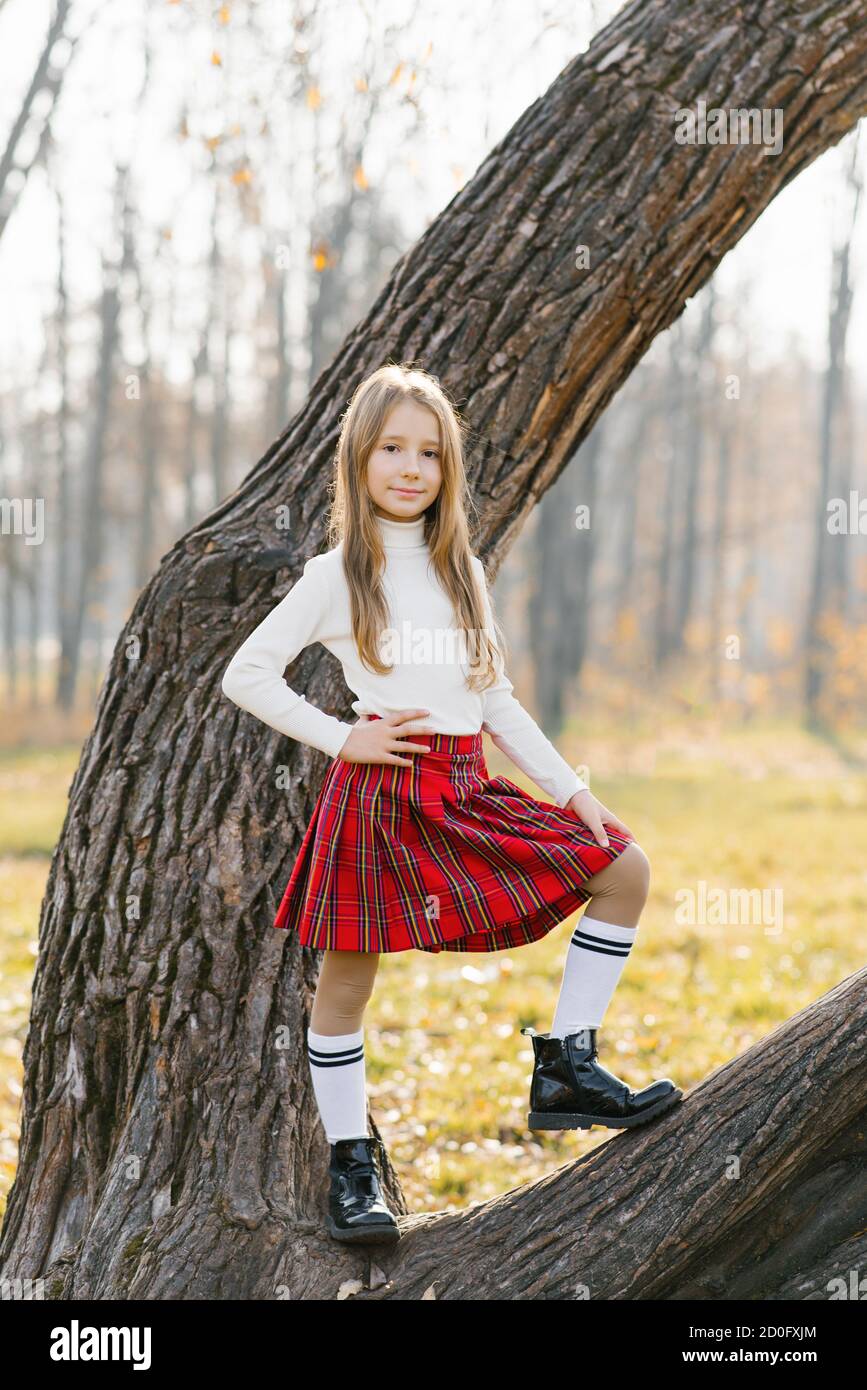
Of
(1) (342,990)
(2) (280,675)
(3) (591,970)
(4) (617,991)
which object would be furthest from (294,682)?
(4) (617,991)

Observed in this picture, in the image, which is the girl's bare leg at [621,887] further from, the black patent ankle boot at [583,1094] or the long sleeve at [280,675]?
the long sleeve at [280,675]

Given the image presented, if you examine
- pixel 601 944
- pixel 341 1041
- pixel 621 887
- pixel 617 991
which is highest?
pixel 621 887

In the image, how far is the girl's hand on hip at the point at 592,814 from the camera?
8.28ft

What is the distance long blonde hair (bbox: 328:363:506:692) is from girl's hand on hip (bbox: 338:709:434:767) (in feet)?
0.40

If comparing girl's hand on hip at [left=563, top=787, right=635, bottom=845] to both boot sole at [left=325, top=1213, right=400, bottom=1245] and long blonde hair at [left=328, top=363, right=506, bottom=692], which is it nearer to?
long blonde hair at [left=328, top=363, right=506, bottom=692]

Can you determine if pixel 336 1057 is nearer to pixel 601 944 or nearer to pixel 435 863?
pixel 435 863

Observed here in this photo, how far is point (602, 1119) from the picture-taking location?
251cm

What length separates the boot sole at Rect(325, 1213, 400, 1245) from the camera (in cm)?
255

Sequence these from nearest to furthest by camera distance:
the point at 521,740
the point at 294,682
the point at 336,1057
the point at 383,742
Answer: the point at 383,742, the point at 336,1057, the point at 521,740, the point at 294,682

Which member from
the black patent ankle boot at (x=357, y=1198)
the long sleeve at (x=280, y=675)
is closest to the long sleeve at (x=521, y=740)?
the long sleeve at (x=280, y=675)

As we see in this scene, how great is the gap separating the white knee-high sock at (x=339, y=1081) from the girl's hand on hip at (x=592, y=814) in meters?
0.67

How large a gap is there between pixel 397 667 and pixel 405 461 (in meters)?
0.44
